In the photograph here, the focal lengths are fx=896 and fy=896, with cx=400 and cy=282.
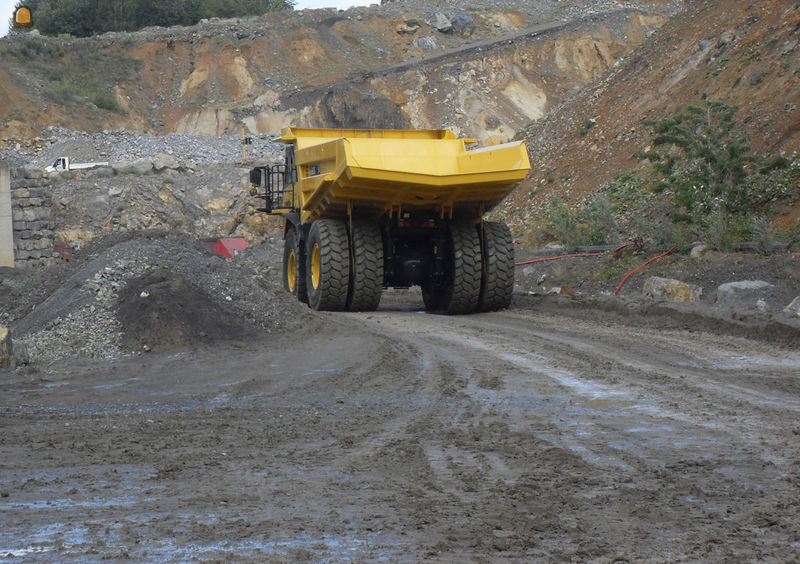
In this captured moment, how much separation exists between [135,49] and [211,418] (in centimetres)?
4846

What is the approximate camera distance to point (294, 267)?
54.6 ft

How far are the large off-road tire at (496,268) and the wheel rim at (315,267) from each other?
8.71 ft

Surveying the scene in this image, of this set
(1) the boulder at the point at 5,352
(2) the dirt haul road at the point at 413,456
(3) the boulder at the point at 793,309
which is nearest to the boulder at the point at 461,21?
(3) the boulder at the point at 793,309

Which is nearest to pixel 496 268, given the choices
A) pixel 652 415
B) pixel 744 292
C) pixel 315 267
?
pixel 315 267

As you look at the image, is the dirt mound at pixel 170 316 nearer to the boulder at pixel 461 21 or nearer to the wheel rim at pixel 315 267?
the wheel rim at pixel 315 267

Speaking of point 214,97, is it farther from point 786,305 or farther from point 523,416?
point 523,416

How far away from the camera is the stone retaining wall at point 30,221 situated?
23969mm

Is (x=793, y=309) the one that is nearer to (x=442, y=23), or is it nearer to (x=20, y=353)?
(x=20, y=353)

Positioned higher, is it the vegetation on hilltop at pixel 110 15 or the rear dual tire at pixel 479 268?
Answer: the vegetation on hilltop at pixel 110 15

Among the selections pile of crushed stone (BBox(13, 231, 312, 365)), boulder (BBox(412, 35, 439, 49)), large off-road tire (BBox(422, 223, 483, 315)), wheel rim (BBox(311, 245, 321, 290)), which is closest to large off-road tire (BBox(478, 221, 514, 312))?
large off-road tire (BBox(422, 223, 483, 315))

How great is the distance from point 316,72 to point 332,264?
126ft

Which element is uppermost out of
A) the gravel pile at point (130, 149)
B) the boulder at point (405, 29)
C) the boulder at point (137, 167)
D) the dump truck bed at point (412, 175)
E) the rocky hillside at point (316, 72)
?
the boulder at point (405, 29)

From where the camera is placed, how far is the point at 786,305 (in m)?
11.8

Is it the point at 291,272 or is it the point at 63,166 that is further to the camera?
the point at 63,166
